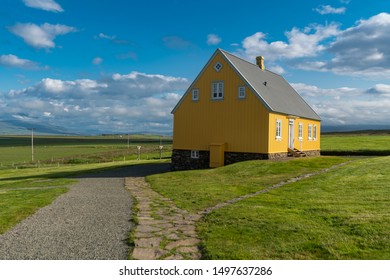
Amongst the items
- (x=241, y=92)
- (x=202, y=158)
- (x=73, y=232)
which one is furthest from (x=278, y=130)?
(x=73, y=232)

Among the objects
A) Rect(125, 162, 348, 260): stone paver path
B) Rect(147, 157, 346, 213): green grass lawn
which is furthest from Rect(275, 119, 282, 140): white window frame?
Rect(125, 162, 348, 260): stone paver path

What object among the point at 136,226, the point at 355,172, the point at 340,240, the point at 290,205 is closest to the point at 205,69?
the point at 355,172

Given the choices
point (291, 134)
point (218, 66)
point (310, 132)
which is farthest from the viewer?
point (310, 132)

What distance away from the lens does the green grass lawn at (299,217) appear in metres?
7.57

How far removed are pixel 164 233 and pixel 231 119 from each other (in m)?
19.4

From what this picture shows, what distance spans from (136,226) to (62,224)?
237cm

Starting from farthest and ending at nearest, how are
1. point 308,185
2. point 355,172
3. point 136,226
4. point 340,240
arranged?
point 355,172, point 308,185, point 136,226, point 340,240

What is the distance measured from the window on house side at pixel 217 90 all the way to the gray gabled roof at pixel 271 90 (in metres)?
1.76

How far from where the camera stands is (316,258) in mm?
7137

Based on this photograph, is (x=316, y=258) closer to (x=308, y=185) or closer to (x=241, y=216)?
(x=241, y=216)

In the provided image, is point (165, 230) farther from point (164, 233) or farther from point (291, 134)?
point (291, 134)

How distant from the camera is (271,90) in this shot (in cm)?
3133

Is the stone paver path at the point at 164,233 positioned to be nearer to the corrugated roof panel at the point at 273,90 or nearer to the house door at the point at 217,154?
the house door at the point at 217,154

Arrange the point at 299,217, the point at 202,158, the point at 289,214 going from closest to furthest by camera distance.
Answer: the point at 299,217 → the point at 289,214 → the point at 202,158
